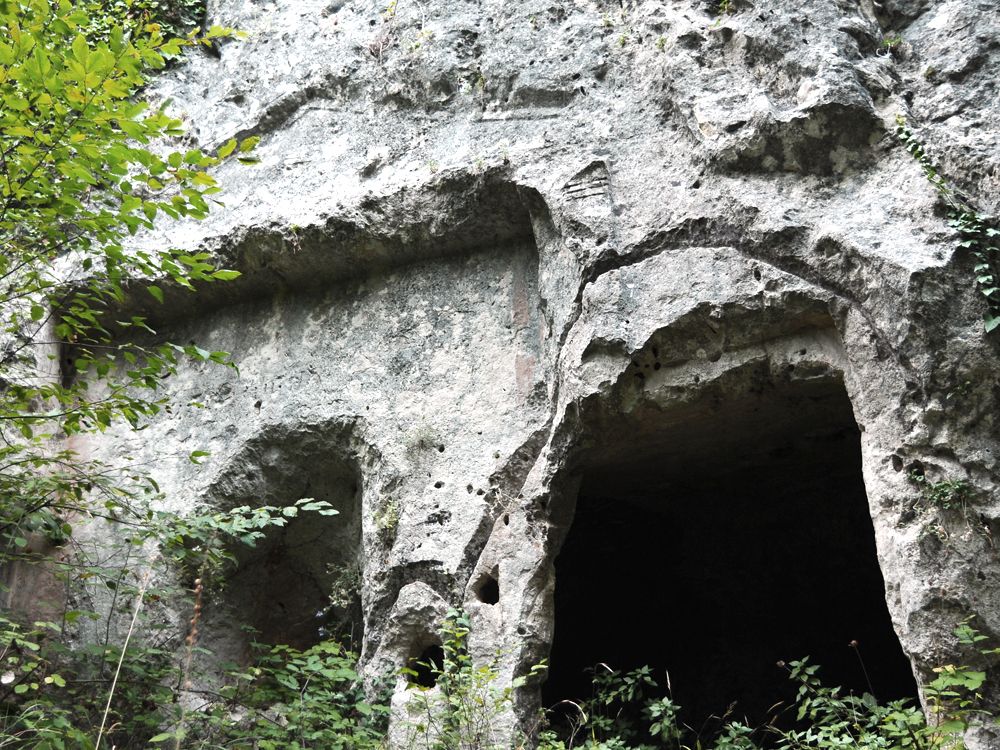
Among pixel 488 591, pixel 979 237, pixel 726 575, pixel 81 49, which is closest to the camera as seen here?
pixel 81 49

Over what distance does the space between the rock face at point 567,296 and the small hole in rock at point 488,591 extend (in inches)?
0.5

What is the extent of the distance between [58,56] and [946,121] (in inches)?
147

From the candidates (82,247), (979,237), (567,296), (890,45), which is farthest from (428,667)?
(890,45)

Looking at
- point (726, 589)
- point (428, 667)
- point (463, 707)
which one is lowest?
point (463, 707)

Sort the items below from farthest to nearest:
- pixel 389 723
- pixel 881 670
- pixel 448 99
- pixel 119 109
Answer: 1. pixel 881 670
2. pixel 448 99
3. pixel 389 723
4. pixel 119 109

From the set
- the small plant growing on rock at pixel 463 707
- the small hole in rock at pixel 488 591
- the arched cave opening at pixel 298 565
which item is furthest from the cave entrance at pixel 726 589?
the small plant growing on rock at pixel 463 707

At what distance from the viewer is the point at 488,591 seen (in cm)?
482

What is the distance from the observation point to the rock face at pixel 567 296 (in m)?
3.94

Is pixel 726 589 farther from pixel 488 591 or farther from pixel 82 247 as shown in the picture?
pixel 82 247

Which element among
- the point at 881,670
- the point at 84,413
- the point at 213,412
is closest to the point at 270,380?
the point at 213,412

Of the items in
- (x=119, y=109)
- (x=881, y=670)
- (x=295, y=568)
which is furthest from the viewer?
(x=881, y=670)

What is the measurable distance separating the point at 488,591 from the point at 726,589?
314cm

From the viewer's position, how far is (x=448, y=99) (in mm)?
5672

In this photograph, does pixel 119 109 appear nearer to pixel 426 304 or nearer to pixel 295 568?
pixel 426 304
